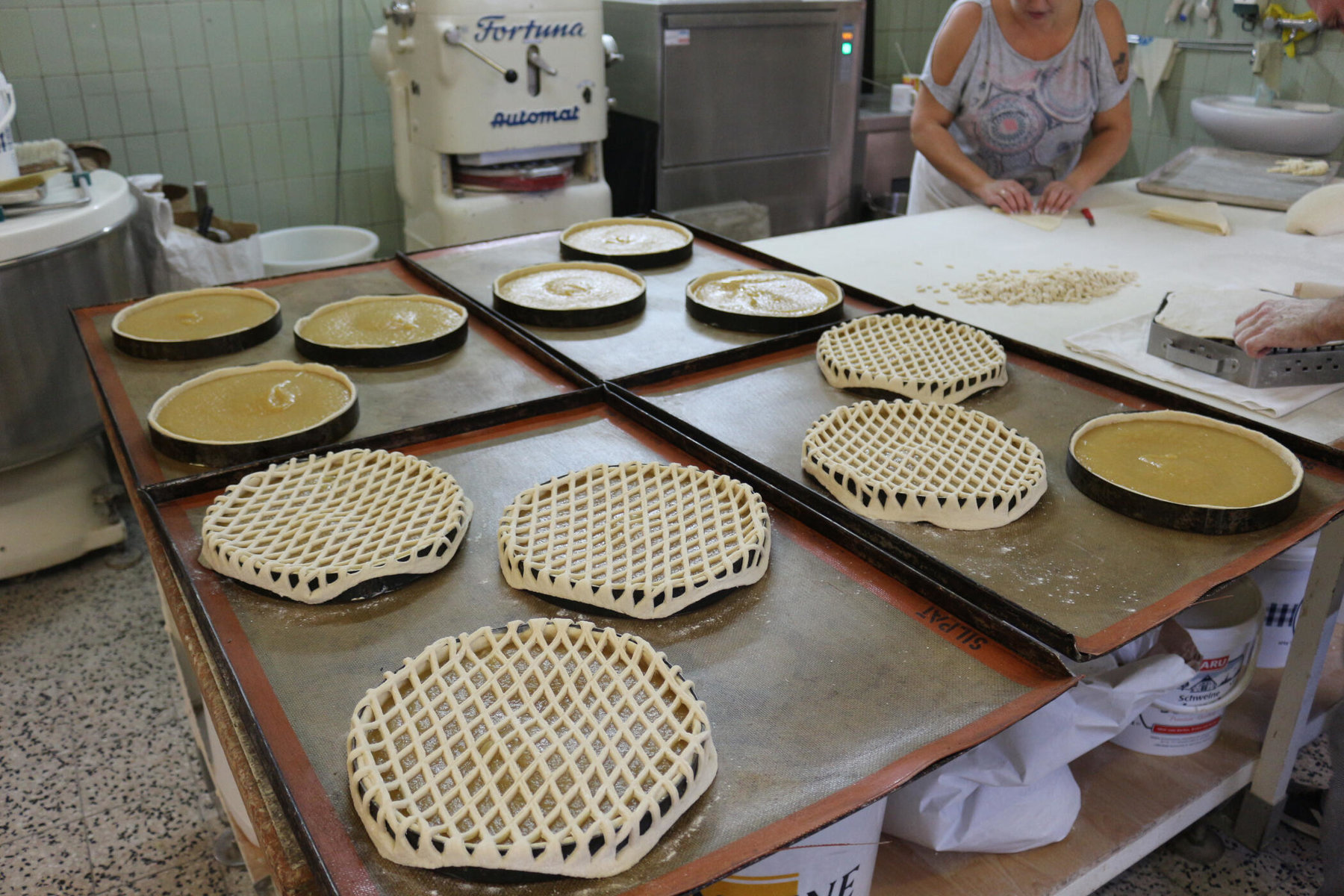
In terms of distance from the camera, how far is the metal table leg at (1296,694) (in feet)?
5.33

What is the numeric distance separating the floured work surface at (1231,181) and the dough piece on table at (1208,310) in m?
1.08

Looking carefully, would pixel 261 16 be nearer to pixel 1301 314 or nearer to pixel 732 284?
pixel 732 284

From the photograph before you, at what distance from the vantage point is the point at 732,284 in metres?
2.14

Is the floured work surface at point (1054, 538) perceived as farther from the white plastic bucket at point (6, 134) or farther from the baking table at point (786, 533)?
the white plastic bucket at point (6, 134)

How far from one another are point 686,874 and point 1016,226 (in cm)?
235

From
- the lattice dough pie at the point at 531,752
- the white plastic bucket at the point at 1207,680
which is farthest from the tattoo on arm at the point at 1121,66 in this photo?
the lattice dough pie at the point at 531,752

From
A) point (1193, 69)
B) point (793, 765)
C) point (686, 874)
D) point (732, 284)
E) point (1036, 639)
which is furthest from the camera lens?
point (1193, 69)

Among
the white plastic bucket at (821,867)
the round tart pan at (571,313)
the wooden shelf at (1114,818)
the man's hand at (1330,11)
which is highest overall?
the man's hand at (1330,11)

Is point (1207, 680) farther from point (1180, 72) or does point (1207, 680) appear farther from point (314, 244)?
point (1180, 72)

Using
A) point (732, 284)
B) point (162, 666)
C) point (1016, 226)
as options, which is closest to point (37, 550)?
point (162, 666)

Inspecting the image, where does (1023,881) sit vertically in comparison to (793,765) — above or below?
below

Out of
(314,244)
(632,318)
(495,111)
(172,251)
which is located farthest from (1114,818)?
(314,244)

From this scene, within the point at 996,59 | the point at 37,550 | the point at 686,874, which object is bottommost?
the point at 37,550

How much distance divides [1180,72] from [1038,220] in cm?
280
